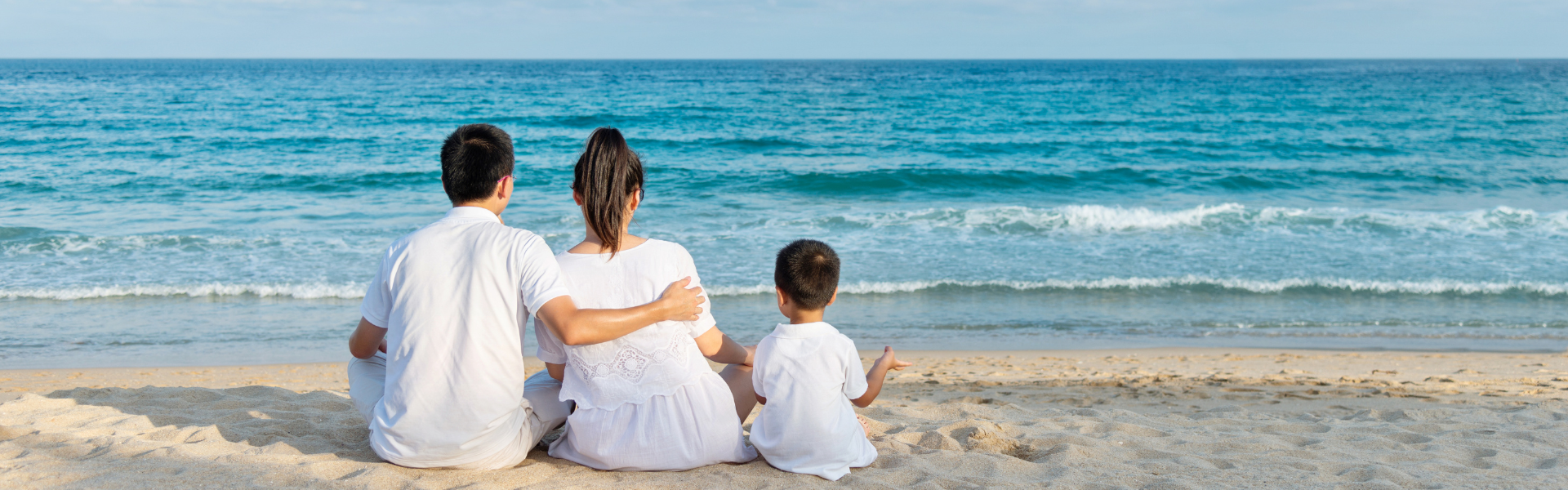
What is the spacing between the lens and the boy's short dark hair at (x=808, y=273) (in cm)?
271

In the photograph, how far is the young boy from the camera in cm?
275

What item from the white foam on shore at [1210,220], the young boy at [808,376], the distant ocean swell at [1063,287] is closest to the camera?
the young boy at [808,376]

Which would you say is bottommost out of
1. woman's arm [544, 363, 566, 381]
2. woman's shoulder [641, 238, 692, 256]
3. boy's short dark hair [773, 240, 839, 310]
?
woman's arm [544, 363, 566, 381]

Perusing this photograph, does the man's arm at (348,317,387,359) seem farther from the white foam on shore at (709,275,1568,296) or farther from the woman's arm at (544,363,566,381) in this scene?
the white foam on shore at (709,275,1568,296)

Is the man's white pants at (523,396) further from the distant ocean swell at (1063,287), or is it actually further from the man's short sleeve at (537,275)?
the distant ocean swell at (1063,287)

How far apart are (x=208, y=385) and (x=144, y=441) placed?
250cm

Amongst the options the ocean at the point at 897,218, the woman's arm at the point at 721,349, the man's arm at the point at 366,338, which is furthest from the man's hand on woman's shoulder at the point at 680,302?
the ocean at the point at 897,218

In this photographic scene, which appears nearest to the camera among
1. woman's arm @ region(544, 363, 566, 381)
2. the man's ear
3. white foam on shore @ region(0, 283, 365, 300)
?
the man's ear

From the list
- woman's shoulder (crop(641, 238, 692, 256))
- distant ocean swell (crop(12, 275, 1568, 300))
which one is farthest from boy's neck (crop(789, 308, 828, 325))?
distant ocean swell (crop(12, 275, 1568, 300))

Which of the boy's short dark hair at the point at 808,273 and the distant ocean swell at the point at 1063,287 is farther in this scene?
the distant ocean swell at the point at 1063,287

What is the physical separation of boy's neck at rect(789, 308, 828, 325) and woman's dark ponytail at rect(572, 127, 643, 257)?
62cm

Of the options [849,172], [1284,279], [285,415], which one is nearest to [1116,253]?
[1284,279]

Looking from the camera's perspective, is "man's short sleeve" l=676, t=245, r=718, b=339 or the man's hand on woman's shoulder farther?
"man's short sleeve" l=676, t=245, r=718, b=339

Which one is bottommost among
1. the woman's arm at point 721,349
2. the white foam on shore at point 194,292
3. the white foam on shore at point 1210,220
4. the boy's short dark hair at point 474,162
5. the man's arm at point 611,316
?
the white foam on shore at point 194,292
